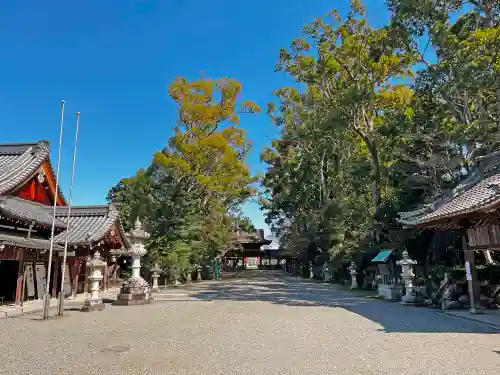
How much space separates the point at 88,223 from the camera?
72.8ft

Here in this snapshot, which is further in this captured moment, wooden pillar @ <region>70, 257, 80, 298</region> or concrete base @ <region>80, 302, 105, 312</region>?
wooden pillar @ <region>70, 257, 80, 298</region>

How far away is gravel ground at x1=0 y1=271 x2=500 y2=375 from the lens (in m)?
6.37

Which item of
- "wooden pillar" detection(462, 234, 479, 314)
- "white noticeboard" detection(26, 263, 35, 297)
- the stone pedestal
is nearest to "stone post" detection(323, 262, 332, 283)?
the stone pedestal

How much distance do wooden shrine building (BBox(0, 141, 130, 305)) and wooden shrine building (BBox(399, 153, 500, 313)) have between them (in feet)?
43.1

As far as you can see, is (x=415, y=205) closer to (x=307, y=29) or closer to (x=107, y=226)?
(x=307, y=29)

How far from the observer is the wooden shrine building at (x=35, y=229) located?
51.0 feet

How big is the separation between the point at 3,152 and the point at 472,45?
22944 millimetres

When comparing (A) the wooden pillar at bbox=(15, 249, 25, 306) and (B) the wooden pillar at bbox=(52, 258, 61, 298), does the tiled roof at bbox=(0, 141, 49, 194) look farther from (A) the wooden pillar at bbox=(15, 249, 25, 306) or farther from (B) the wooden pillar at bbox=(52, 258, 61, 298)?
(B) the wooden pillar at bbox=(52, 258, 61, 298)

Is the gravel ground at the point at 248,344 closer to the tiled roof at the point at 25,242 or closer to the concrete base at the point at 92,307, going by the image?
the concrete base at the point at 92,307

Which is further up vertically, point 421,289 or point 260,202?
point 260,202

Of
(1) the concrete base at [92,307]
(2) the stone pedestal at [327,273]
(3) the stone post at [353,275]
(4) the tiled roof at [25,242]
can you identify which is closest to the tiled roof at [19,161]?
(4) the tiled roof at [25,242]

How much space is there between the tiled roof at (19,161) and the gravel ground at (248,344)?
6.56m

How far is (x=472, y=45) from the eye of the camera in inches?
622

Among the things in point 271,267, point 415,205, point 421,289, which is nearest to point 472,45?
point 415,205
